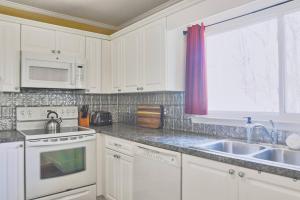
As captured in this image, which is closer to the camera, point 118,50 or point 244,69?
point 244,69

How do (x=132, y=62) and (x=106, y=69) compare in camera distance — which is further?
(x=106, y=69)

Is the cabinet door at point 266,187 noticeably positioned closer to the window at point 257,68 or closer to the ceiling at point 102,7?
the window at point 257,68

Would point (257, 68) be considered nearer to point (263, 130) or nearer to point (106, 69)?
point (263, 130)

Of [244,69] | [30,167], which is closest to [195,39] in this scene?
[244,69]

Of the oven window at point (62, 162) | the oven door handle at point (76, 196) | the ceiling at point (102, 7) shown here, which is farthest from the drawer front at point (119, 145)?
the ceiling at point (102, 7)

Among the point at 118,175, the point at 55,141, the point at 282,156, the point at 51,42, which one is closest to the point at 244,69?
the point at 282,156

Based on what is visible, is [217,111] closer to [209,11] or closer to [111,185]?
[209,11]

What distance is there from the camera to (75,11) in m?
3.00

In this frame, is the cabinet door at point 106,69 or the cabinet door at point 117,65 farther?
the cabinet door at point 106,69

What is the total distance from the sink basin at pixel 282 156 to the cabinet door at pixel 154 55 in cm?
113

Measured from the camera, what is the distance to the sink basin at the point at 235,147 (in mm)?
1747

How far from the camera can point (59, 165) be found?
93.0 inches

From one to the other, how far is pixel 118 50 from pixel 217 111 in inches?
62.1

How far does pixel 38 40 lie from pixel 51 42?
15 centimetres
